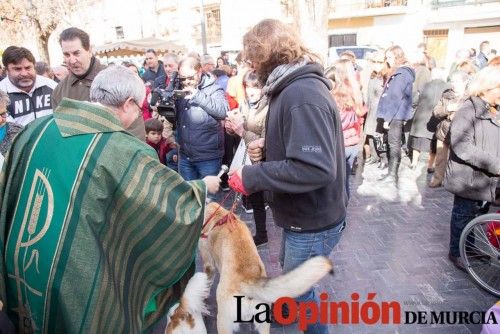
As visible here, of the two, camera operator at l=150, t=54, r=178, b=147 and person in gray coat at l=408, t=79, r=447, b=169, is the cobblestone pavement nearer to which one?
person in gray coat at l=408, t=79, r=447, b=169

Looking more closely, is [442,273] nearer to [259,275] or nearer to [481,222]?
[481,222]

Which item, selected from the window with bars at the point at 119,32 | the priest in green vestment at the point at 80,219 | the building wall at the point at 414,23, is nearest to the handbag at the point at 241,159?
the priest in green vestment at the point at 80,219

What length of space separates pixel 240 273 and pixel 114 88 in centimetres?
140

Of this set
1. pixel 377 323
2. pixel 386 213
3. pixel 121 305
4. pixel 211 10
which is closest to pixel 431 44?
pixel 211 10

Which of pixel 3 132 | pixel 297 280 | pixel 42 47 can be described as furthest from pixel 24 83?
pixel 42 47

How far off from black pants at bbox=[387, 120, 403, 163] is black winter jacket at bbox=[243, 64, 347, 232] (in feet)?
13.6

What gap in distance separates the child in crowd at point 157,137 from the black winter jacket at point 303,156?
3045mm

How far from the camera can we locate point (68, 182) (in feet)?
4.94

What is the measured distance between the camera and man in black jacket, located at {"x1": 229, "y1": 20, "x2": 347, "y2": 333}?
1.83 meters

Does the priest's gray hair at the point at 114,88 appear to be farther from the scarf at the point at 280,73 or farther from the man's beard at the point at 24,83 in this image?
the man's beard at the point at 24,83

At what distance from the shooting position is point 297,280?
193 cm

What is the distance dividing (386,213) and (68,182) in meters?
4.35

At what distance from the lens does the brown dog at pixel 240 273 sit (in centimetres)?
193

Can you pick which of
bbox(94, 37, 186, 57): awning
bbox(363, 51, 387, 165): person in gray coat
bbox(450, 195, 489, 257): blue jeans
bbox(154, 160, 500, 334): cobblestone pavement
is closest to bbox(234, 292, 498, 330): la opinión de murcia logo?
bbox(154, 160, 500, 334): cobblestone pavement
